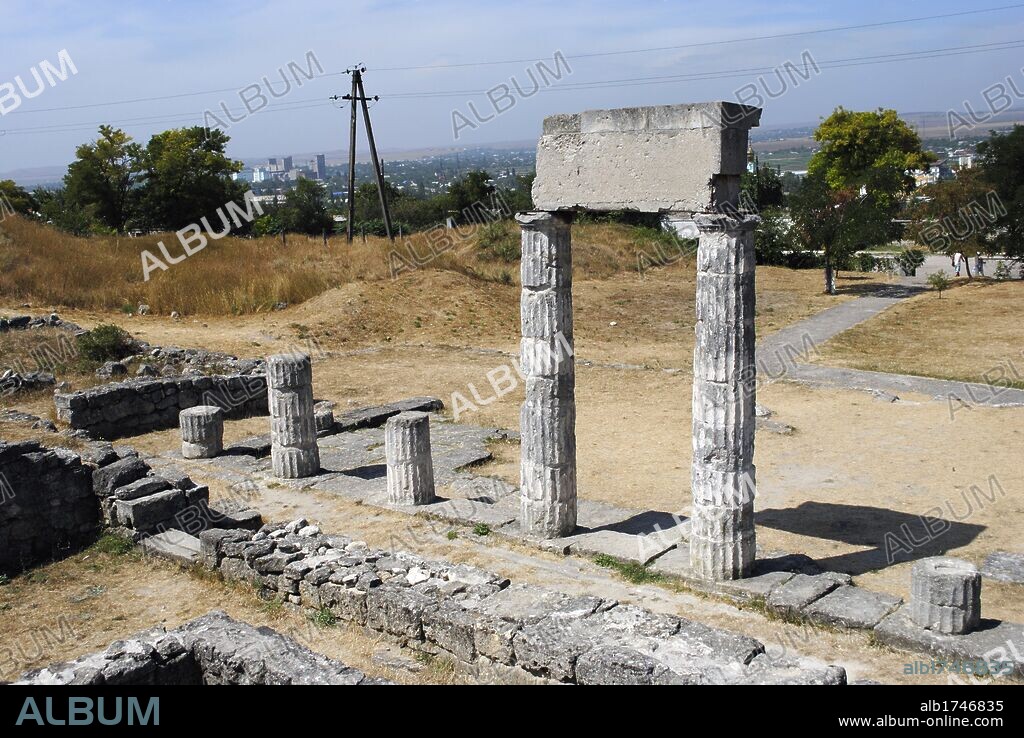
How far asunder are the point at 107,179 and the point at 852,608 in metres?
37.2

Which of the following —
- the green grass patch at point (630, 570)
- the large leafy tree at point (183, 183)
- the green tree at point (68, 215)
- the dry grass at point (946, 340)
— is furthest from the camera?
the large leafy tree at point (183, 183)

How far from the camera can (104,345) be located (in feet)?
59.4

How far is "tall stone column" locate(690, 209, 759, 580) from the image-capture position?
824 centimetres

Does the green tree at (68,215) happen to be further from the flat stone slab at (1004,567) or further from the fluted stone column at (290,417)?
the flat stone slab at (1004,567)

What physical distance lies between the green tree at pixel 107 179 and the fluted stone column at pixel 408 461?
98.2 feet

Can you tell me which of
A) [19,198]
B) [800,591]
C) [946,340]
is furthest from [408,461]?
[19,198]

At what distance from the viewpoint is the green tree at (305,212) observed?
161ft

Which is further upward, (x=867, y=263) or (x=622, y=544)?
(x=867, y=263)

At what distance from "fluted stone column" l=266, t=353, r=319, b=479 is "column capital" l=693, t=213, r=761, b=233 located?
659 centimetres

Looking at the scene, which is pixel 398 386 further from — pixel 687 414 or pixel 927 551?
pixel 927 551

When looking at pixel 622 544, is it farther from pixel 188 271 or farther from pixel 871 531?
pixel 188 271

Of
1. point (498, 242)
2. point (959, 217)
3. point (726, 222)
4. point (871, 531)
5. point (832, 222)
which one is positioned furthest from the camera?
point (498, 242)

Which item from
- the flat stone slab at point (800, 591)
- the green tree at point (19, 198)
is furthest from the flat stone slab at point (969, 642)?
the green tree at point (19, 198)
